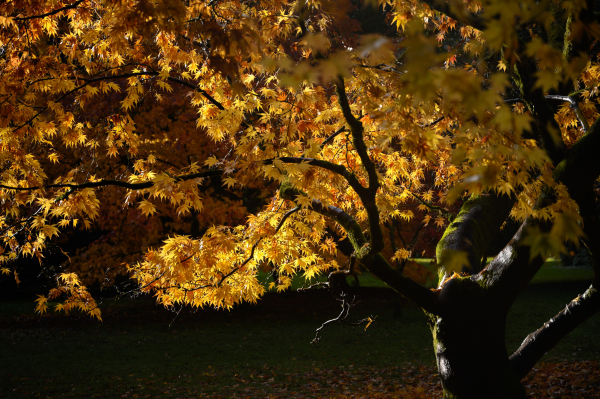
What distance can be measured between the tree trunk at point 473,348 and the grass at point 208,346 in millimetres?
3474

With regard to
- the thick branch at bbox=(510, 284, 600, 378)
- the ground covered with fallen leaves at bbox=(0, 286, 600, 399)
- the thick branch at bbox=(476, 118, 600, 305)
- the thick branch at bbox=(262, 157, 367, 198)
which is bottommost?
the ground covered with fallen leaves at bbox=(0, 286, 600, 399)

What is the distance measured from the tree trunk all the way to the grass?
137 inches

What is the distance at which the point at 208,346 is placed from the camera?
920 cm

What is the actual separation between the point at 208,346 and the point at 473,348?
6.75 metres

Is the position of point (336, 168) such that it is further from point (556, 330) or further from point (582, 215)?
point (556, 330)

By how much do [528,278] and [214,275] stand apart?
295 cm

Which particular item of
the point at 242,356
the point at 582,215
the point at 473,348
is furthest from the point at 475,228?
the point at 242,356

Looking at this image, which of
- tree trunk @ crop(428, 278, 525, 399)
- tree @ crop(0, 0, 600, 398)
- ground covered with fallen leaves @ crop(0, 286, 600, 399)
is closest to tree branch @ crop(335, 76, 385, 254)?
tree @ crop(0, 0, 600, 398)

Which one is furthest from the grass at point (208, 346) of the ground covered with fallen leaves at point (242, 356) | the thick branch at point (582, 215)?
the thick branch at point (582, 215)

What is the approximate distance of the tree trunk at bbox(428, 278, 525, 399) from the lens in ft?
12.3

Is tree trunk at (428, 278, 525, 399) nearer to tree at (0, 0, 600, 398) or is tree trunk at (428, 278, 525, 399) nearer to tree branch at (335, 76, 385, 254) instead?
tree at (0, 0, 600, 398)

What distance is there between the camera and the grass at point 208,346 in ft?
22.8

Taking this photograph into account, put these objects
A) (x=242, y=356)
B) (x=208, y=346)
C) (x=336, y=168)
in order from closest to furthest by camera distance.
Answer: (x=336, y=168)
(x=242, y=356)
(x=208, y=346)

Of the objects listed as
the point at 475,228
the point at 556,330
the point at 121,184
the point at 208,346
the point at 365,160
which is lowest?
the point at 208,346
